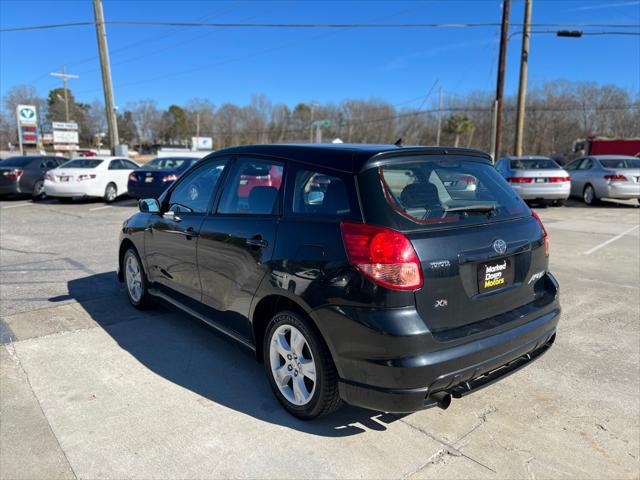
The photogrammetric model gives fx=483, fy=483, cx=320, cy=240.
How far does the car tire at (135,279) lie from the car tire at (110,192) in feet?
37.6

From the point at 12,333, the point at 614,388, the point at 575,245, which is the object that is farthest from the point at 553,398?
the point at 575,245

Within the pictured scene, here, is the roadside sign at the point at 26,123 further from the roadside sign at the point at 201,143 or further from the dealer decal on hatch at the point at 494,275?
the roadside sign at the point at 201,143

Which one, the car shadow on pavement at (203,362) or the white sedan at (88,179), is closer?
the car shadow on pavement at (203,362)

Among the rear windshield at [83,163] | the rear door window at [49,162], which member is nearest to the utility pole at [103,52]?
the rear door window at [49,162]

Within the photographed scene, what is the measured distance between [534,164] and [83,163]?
14481 millimetres

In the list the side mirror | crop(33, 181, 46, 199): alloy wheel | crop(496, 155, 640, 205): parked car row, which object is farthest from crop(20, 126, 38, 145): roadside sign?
the side mirror

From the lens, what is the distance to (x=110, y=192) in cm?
1591

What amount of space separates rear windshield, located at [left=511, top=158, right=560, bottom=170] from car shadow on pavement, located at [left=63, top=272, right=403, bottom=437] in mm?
12805

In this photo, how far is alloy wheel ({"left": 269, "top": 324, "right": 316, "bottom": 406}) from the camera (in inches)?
116

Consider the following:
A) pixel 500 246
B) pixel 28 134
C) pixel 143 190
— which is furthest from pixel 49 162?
Result: pixel 28 134

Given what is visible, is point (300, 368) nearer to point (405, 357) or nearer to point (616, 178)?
point (405, 357)

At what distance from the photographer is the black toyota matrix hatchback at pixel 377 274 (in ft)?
8.34

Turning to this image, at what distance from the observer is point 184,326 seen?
4742mm

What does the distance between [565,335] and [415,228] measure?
9.10 ft
